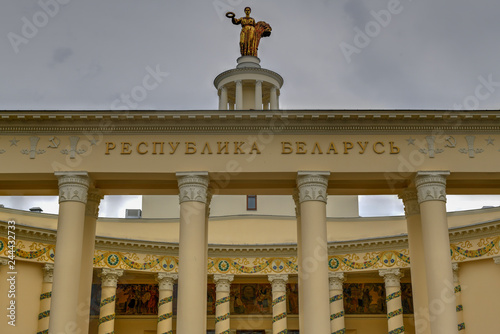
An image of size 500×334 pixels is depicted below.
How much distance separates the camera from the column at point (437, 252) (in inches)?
734

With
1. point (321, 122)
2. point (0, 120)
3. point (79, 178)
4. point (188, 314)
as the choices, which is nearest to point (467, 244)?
point (321, 122)

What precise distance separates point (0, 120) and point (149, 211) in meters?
19.9

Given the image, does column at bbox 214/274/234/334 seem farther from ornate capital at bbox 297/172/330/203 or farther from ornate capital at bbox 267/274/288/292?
ornate capital at bbox 297/172/330/203

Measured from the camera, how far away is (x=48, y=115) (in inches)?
776

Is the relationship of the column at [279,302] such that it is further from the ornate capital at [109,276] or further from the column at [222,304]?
the ornate capital at [109,276]

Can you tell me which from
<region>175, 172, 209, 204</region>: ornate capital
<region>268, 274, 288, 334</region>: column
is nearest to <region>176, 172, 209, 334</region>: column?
<region>175, 172, 209, 204</region>: ornate capital

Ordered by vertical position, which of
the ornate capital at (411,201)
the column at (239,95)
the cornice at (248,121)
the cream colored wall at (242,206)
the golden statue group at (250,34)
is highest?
the column at (239,95)

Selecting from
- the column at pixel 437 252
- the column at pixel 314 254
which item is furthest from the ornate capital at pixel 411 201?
the column at pixel 314 254

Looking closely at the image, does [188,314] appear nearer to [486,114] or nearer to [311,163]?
[311,163]

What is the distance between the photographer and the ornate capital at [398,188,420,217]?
2169cm

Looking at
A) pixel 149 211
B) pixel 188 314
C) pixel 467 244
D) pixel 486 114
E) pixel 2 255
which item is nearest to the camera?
pixel 188 314

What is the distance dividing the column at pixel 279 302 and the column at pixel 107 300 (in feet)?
27.2

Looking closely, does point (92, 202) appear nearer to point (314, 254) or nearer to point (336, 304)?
point (314, 254)

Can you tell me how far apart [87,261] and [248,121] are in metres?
7.44
